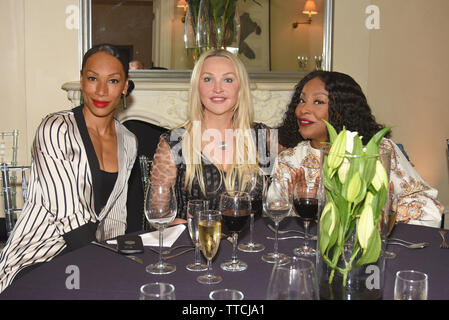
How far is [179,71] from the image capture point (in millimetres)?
3795

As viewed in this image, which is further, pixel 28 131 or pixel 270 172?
pixel 28 131

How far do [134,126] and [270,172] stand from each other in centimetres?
196

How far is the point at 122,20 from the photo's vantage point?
3768mm

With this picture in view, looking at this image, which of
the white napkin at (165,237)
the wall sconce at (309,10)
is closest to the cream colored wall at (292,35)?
the wall sconce at (309,10)

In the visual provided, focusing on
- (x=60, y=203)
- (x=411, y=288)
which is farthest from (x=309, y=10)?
(x=411, y=288)

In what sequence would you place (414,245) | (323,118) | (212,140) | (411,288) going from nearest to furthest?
(411,288) < (414,245) < (323,118) < (212,140)

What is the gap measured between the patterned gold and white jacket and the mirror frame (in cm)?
165

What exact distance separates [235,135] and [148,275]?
4.06ft

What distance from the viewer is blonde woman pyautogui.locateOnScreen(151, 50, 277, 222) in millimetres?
2250

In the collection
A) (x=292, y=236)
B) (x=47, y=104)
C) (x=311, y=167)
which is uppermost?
(x=47, y=104)

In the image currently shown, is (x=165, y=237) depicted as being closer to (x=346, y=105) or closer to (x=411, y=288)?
(x=411, y=288)

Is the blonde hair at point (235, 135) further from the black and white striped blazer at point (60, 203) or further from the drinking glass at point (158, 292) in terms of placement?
the drinking glass at point (158, 292)

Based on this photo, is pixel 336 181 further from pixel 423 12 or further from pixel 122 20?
pixel 423 12

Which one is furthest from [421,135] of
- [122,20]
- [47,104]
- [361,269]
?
[361,269]
